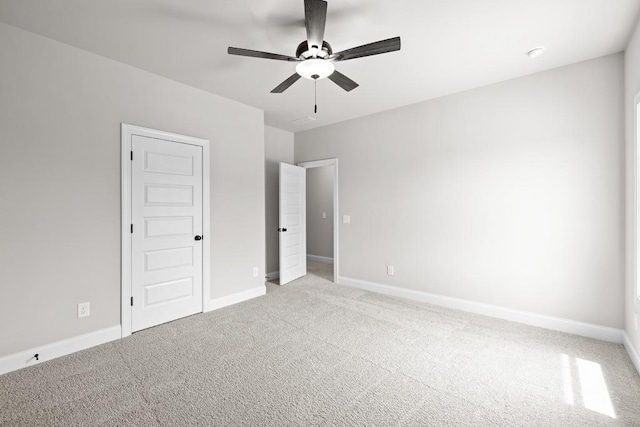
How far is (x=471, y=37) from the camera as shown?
7.93ft

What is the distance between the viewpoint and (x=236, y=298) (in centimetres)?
388

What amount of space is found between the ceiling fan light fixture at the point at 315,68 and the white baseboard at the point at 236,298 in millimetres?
2914

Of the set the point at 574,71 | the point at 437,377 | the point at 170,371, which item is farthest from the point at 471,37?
the point at 170,371

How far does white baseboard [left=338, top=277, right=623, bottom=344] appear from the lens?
109 inches

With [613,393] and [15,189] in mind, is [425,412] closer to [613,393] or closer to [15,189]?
[613,393]

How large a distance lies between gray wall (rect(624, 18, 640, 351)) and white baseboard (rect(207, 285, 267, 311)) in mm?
3935

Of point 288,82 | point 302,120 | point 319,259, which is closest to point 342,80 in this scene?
point 288,82

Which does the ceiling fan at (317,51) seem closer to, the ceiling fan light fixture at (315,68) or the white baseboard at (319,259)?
the ceiling fan light fixture at (315,68)

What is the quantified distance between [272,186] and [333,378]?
11.9 feet

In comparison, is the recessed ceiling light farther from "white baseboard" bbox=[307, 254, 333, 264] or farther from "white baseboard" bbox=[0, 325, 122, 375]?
"white baseboard" bbox=[307, 254, 333, 264]

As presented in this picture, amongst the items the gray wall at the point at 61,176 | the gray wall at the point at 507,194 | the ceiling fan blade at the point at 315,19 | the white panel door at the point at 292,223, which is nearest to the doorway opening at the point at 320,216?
the white panel door at the point at 292,223

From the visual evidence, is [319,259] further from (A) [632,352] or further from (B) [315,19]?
(B) [315,19]

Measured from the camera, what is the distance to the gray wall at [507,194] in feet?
9.04

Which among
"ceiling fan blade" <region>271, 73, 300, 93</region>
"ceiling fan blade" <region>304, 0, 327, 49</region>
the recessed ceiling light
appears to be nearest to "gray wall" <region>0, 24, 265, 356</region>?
"ceiling fan blade" <region>271, 73, 300, 93</region>
